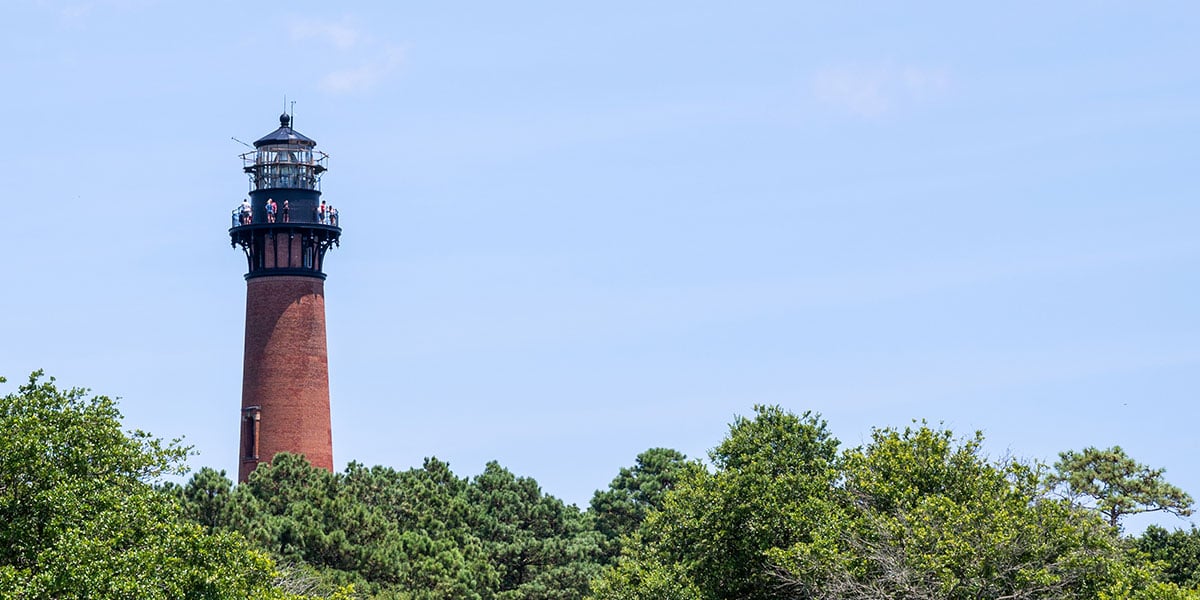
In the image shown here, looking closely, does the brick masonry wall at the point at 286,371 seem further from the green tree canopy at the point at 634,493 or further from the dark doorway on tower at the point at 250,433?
the green tree canopy at the point at 634,493

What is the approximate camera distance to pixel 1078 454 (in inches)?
3767

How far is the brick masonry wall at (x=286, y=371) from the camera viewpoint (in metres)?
92.1

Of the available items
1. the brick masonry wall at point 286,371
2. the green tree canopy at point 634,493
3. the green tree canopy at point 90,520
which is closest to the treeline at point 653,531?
the green tree canopy at point 90,520

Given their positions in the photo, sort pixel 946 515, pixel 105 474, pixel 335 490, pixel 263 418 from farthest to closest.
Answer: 1. pixel 263 418
2. pixel 335 490
3. pixel 946 515
4. pixel 105 474

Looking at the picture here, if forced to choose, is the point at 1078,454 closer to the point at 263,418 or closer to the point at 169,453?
the point at 263,418

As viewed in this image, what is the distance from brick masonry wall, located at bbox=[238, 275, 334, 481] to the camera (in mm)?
92125

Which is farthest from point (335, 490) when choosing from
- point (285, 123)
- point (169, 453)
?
point (169, 453)

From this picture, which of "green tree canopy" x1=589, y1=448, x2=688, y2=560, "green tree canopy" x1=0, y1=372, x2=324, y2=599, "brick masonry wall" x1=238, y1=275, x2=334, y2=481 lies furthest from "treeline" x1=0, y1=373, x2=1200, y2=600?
"green tree canopy" x1=589, y1=448, x2=688, y2=560

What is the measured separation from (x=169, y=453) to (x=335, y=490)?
38.3 meters

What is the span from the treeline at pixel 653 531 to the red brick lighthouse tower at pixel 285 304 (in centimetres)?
577

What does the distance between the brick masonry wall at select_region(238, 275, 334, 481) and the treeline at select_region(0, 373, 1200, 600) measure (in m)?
5.30

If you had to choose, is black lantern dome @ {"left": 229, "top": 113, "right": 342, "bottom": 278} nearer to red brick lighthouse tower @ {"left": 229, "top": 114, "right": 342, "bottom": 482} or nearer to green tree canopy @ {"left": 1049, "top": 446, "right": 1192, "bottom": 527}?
red brick lighthouse tower @ {"left": 229, "top": 114, "right": 342, "bottom": 482}

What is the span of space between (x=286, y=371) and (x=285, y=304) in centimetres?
354

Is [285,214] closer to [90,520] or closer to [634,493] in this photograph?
[634,493]
